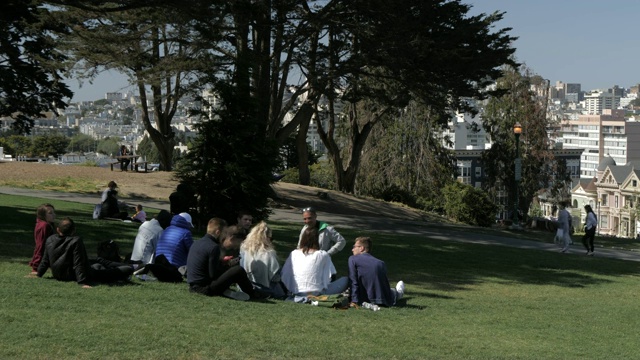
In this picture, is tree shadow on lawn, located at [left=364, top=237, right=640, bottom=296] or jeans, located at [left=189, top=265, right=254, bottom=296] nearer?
jeans, located at [left=189, top=265, right=254, bottom=296]

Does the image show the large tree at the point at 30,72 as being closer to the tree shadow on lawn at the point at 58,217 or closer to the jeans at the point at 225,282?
the tree shadow on lawn at the point at 58,217

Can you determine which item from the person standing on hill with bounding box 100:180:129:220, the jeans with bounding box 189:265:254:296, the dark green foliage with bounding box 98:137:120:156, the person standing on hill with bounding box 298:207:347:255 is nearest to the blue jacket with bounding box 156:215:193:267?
the jeans with bounding box 189:265:254:296

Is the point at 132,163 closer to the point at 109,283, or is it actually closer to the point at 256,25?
the point at 256,25

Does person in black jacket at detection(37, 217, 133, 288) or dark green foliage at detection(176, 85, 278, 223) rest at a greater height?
dark green foliage at detection(176, 85, 278, 223)

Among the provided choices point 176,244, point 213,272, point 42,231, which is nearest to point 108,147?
point 42,231

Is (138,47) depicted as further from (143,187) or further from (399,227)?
(399,227)

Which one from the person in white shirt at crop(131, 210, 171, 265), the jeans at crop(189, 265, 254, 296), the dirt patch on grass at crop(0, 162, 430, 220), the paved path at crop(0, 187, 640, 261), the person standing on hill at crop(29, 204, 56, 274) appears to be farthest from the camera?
the dirt patch on grass at crop(0, 162, 430, 220)

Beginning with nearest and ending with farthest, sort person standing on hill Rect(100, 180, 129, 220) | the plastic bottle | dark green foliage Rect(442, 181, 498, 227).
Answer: the plastic bottle
person standing on hill Rect(100, 180, 129, 220)
dark green foliage Rect(442, 181, 498, 227)

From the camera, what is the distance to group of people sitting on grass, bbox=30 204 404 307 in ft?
38.9

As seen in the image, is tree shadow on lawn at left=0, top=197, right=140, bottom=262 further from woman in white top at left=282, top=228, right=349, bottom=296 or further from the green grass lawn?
woman in white top at left=282, top=228, right=349, bottom=296

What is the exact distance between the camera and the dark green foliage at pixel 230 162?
61.1ft

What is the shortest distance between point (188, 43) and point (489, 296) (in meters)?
15.1

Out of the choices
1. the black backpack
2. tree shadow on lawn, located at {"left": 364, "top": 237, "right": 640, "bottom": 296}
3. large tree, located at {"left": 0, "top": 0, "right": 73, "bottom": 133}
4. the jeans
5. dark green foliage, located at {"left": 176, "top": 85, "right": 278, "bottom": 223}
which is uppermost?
large tree, located at {"left": 0, "top": 0, "right": 73, "bottom": 133}

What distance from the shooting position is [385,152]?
53938mm
